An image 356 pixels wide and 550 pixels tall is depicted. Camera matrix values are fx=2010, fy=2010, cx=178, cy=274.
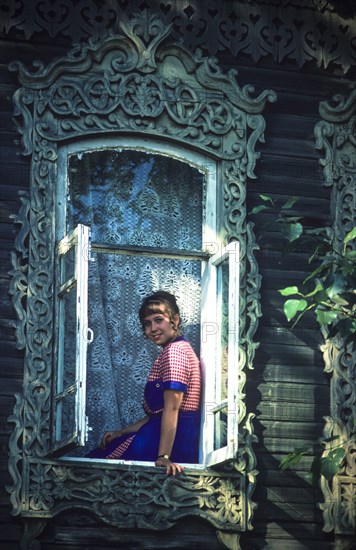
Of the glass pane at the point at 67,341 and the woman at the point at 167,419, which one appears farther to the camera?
the woman at the point at 167,419

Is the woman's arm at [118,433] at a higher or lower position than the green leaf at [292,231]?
lower

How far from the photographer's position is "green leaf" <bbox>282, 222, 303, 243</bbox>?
11016mm

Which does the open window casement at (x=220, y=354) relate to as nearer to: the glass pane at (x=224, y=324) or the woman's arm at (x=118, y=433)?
the glass pane at (x=224, y=324)

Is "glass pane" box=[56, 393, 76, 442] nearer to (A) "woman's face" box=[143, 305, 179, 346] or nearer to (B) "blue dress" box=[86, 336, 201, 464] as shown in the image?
(B) "blue dress" box=[86, 336, 201, 464]

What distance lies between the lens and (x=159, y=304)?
11812 mm

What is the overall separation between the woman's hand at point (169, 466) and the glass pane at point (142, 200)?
4.48 feet

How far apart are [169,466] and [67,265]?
1272 millimetres

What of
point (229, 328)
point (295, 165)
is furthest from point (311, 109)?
point (229, 328)

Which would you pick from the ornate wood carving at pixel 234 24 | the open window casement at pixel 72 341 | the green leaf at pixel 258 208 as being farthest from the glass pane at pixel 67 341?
the ornate wood carving at pixel 234 24

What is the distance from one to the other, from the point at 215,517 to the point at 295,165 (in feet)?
7.33

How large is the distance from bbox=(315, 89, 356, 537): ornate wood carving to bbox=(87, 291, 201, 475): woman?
792 mm

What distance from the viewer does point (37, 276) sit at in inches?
449

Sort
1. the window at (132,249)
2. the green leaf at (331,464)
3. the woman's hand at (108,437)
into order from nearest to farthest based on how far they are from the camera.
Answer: the green leaf at (331,464)
the woman's hand at (108,437)
the window at (132,249)

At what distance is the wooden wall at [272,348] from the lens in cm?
1116
